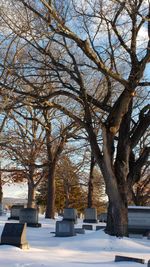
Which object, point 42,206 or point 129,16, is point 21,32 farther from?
point 42,206

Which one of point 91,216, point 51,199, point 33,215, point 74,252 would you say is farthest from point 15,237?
point 51,199

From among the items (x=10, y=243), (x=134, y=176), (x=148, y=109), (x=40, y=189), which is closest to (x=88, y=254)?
(x=10, y=243)

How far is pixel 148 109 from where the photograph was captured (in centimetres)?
1725

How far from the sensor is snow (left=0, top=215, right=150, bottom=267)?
30.1ft

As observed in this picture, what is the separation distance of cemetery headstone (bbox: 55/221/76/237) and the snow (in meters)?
0.27

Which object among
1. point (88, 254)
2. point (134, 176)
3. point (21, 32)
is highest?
point (21, 32)

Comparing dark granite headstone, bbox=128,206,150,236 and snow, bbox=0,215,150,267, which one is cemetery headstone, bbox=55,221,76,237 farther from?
dark granite headstone, bbox=128,206,150,236

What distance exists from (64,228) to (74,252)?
13.8 feet

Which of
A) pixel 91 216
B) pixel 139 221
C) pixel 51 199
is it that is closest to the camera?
pixel 139 221

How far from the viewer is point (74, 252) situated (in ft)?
39.2

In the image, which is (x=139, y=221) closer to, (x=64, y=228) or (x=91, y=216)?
(x=64, y=228)

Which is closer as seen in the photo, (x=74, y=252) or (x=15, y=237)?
(x=15, y=237)

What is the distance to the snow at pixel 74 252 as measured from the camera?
919cm

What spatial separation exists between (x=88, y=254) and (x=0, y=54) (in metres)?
13.0
